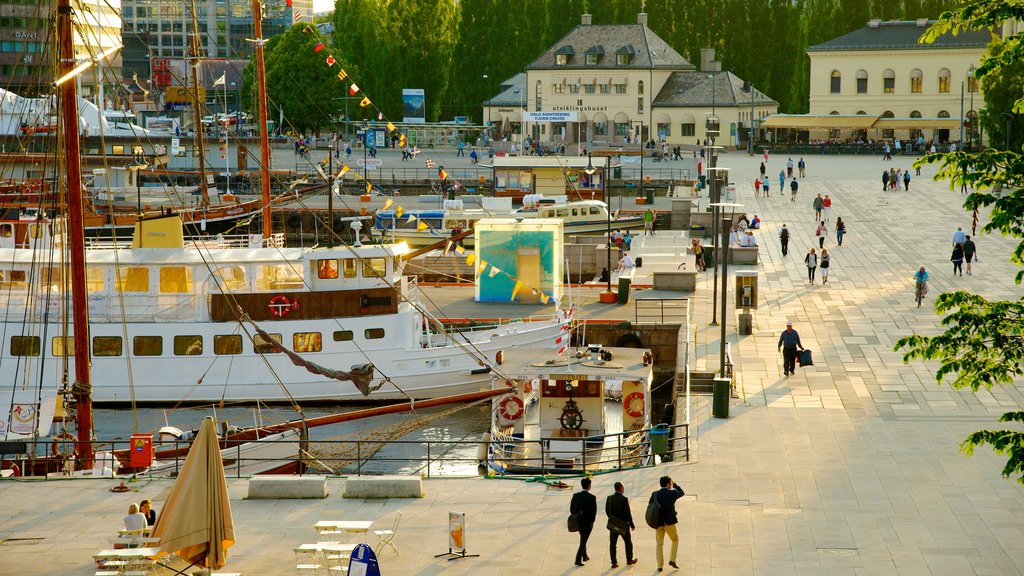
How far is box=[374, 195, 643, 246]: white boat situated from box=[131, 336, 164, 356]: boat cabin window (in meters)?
25.7

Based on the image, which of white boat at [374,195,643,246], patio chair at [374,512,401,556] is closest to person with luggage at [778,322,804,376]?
patio chair at [374,512,401,556]

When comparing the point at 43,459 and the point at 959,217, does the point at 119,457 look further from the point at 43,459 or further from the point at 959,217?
the point at 959,217

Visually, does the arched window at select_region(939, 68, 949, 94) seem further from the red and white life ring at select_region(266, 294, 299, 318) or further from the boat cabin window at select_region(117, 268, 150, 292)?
the boat cabin window at select_region(117, 268, 150, 292)

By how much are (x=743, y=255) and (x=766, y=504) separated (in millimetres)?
30079

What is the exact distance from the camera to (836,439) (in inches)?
1047

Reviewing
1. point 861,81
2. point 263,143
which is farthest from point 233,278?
point 861,81

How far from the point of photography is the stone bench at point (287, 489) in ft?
73.9

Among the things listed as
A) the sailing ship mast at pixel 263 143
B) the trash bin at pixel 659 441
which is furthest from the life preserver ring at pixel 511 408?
the sailing ship mast at pixel 263 143

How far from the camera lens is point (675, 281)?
45969mm

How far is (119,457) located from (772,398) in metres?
13.9

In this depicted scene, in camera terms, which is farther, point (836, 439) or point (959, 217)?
point (959, 217)

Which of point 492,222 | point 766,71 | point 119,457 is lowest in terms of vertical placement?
point 119,457

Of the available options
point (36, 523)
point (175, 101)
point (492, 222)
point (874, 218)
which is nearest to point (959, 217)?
point (874, 218)

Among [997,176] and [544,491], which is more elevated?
[997,176]
